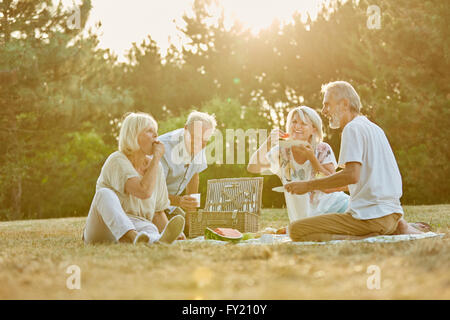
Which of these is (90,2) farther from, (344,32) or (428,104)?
(428,104)

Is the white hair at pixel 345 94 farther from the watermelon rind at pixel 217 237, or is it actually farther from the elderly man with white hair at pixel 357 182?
the watermelon rind at pixel 217 237

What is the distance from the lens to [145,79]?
23.9 meters

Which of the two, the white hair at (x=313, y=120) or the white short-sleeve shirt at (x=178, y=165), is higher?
the white hair at (x=313, y=120)

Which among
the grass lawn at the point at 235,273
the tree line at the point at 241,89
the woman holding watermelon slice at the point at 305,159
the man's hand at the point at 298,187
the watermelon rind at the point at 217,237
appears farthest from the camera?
the tree line at the point at 241,89

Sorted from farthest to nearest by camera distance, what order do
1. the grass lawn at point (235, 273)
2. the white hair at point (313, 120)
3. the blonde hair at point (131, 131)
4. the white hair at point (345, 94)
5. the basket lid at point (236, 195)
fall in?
the basket lid at point (236, 195), the white hair at point (313, 120), the blonde hair at point (131, 131), the white hair at point (345, 94), the grass lawn at point (235, 273)

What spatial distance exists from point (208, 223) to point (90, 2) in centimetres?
1259

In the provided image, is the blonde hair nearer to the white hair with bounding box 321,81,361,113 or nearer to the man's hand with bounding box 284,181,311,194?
the man's hand with bounding box 284,181,311,194

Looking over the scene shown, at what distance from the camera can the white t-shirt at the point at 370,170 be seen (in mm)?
3641

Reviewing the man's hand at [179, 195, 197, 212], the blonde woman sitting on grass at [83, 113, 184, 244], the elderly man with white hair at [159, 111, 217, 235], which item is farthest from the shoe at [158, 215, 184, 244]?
the elderly man with white hair at [159, 111, 217, 235]

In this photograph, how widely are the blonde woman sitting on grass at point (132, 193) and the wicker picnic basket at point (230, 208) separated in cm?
104

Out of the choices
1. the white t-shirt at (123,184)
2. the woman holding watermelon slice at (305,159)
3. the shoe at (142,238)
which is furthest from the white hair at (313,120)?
the shoe at (142,238)

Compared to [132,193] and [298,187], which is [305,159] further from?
[132,193]
